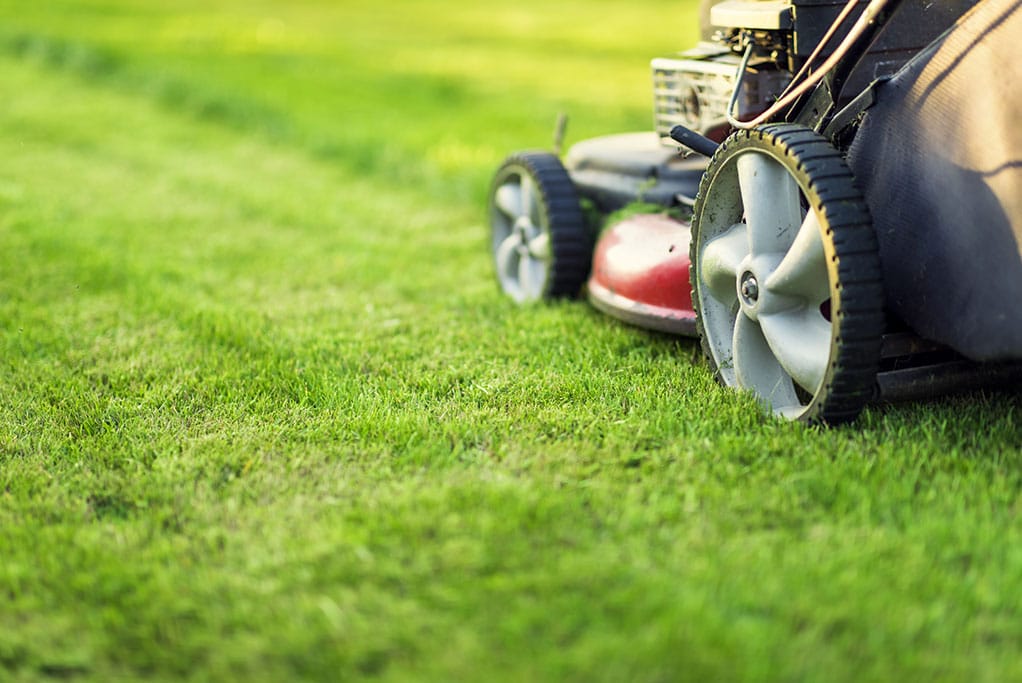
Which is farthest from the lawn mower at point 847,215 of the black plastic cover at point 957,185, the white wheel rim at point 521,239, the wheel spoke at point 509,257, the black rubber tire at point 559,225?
the wheel spoke at point 509,257

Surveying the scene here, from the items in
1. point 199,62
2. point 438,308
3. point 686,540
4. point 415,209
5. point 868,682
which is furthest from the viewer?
point 199,62

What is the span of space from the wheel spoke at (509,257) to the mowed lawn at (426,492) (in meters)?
0.20

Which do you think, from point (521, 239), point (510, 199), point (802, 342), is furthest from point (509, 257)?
point (802, 342)

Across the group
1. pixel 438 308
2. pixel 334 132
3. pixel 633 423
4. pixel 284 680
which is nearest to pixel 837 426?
pixel 633 423

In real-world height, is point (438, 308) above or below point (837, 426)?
below

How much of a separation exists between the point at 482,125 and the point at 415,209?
2355 millimetres

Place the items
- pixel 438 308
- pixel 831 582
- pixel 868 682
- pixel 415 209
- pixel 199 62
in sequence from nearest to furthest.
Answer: pixel 868 682
pixel 831 582
pixel 438 308
pixel 415 209
pixel 199 62

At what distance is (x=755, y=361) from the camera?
9.83 ft

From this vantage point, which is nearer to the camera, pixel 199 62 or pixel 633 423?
pixel 633 423

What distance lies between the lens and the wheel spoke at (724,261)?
9.84 feet

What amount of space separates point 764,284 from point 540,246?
146cm

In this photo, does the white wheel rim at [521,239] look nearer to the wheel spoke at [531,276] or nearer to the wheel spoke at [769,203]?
the wheel spoke at [531,276]

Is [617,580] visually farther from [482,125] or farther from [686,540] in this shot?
Answer: [482,125]

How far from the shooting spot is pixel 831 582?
2.05 meters
